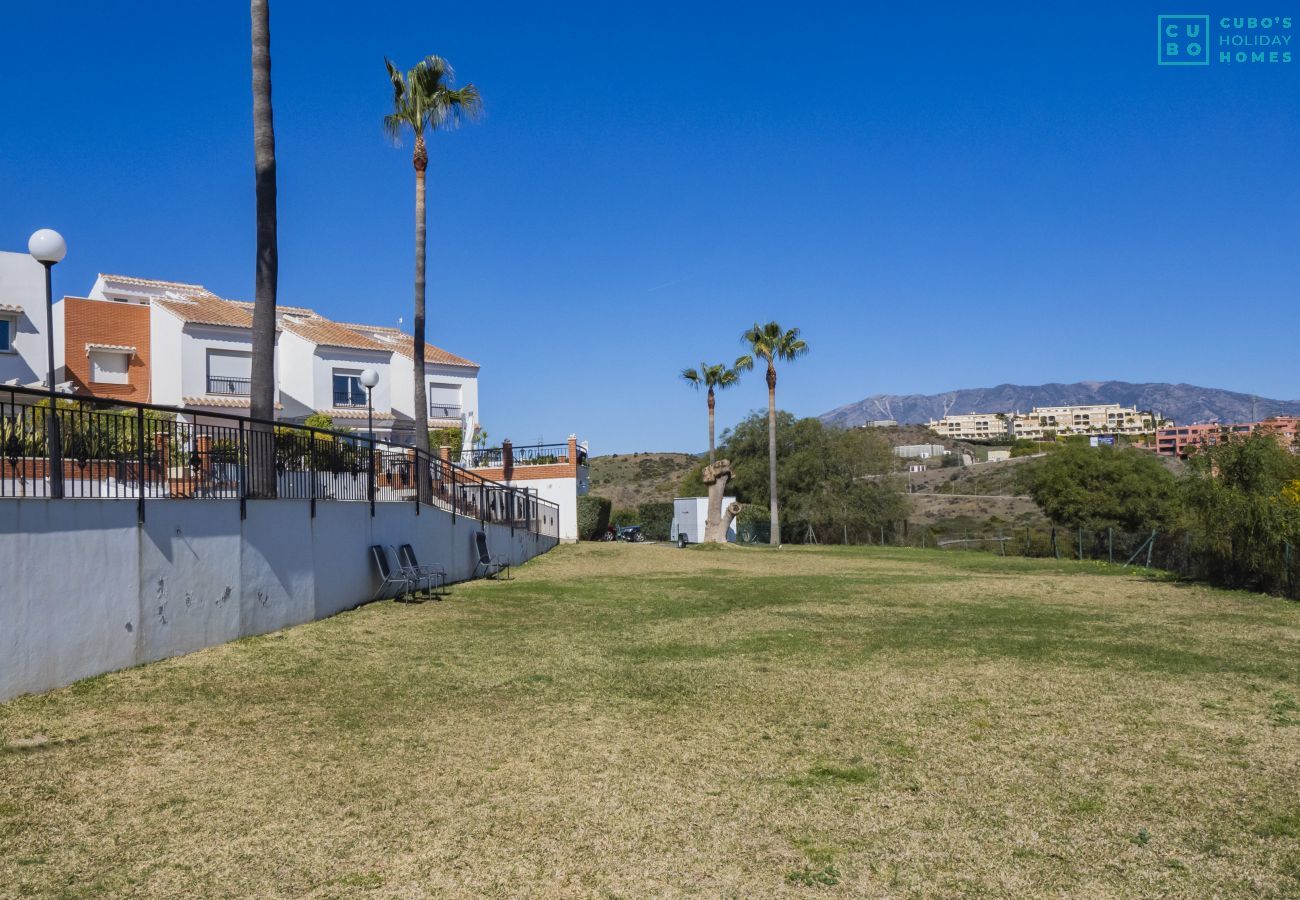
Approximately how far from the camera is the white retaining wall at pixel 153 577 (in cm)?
895

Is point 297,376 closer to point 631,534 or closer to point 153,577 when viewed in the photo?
point 631,534

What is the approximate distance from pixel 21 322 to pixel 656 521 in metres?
32.2

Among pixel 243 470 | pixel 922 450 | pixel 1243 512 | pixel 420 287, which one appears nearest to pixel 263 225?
pixel 243 470

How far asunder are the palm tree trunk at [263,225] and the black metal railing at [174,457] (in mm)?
1050

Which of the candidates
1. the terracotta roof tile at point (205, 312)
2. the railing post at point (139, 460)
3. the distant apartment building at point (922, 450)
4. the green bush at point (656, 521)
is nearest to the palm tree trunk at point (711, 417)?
the green bush at point (656, 521)

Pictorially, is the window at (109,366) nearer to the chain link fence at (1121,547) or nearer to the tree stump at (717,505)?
the tree stump at (717,505)

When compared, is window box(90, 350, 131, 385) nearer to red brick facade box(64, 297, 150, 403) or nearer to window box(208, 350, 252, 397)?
red brick facade box(64, 297, 150, 403)

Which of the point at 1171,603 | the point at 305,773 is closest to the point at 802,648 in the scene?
the point at 305,773

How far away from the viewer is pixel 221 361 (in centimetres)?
3994

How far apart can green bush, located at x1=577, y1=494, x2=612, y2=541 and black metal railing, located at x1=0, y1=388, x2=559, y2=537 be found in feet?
68.6

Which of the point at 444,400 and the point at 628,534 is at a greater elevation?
the point at 444,400

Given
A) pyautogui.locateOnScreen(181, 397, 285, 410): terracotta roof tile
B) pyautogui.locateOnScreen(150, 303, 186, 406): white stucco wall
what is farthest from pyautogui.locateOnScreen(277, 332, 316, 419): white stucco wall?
pyautogui.locateOnScreen(150, 303, 186, 406): white stucco wall

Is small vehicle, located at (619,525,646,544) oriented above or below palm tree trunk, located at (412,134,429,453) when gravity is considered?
below

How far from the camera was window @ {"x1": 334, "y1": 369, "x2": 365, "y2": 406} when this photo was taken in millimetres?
45344
